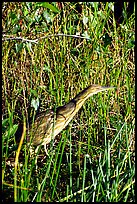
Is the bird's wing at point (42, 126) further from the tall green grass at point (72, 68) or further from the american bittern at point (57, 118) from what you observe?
the tall green grass at point (72, 68)

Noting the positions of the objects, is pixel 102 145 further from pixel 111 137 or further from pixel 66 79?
pixel 66 79

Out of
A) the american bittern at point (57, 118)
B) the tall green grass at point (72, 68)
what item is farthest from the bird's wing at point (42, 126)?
the tall green grass at point (72, 68)

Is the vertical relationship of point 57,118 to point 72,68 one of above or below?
below

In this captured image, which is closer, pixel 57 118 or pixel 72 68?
pixel 57 118

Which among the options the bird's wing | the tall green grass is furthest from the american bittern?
the tall green grass

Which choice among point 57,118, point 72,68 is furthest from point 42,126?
point 72,68

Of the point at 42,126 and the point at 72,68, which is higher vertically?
the point at 72,68

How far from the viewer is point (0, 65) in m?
2.91

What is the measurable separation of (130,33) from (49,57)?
48cm

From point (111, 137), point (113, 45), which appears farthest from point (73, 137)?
point (113, 45)

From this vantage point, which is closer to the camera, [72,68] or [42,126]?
[42,126]

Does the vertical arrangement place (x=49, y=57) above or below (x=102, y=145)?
above

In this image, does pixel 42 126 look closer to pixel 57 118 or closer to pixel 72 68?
pixel 57 118

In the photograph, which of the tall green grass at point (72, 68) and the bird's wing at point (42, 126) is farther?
the tall green grass at point (72, 68)
